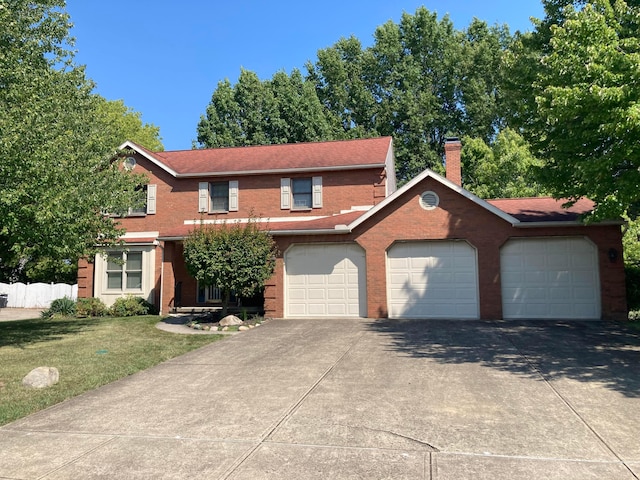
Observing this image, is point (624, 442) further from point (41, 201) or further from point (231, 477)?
point (41, 201)

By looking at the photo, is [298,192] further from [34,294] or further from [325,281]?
[34,294]

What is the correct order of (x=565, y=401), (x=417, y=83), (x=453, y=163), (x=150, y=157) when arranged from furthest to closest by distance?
(x=417, y=83) < (x=150, y=157) < (x=453, y=163) < (x=565, y=401)

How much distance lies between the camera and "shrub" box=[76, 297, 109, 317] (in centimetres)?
1891

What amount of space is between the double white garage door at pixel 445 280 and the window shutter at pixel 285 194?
3327 millimetres

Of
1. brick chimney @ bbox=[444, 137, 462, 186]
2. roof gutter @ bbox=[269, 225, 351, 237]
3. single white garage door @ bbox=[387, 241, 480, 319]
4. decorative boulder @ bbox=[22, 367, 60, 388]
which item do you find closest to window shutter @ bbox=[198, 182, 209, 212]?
roof gutter @ bbox=[269, 225, 351, 237]

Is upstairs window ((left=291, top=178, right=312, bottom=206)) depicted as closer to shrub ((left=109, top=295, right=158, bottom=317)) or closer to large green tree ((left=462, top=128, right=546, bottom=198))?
shrub ((left=109, top=295, right=158, bottom=317))

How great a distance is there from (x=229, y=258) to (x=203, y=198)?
6.32 meters

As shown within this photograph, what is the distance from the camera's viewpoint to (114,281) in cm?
2008

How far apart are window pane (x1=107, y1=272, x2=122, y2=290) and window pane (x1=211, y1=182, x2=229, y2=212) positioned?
16.9 feet

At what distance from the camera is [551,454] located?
15.1 ft

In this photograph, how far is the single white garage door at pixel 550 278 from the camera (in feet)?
48.3

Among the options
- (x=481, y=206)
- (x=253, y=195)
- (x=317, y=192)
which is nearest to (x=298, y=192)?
(x=317, y=192)

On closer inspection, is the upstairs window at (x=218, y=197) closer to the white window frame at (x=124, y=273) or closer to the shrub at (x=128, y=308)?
the white window frame at (x=124, y=273)

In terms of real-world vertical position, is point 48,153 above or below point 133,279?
above
